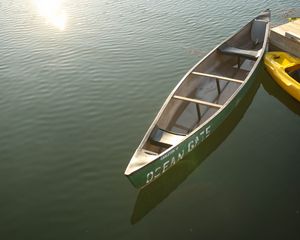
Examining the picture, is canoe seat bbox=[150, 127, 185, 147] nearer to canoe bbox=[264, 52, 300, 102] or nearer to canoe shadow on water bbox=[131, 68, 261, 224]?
canoe shadow on water bbox=[131, 68, 261, 224]

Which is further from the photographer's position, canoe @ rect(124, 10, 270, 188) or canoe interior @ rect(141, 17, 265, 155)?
canoe interior @ rect(141, 17, 265, 155)

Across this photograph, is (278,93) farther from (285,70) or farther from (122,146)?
(122,146)

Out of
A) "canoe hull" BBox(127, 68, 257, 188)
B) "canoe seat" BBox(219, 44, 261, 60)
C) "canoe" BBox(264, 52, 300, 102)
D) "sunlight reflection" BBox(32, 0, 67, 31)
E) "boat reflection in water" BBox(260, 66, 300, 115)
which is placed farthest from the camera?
"sunlight reflection" BBox(32, 0, 67, 31)

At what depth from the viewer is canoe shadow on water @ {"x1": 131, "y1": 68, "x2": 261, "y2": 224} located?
10.1m

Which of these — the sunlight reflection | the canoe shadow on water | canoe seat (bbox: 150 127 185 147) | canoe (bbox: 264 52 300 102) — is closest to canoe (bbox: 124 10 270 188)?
canoe seat (bbox: 150 127 185 147)

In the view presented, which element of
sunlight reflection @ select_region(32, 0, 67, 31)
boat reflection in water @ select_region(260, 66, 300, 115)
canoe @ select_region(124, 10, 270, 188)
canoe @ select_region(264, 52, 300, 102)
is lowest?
boat reflection in water @ select_region(260, 66, 300, 115)

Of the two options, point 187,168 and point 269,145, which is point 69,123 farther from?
point 269,145

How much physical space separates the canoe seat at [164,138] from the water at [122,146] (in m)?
1.11

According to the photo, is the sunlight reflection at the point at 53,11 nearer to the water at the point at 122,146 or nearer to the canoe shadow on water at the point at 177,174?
the water at the point at 122,146

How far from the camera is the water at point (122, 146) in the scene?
9.52 metres

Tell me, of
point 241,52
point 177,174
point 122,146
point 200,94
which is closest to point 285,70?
point 241,52

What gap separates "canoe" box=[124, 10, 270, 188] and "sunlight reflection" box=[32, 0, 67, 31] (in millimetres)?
12508

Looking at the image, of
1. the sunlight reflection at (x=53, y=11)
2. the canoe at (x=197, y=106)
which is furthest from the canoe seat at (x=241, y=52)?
the sunlight reflection at (x=53, y=11)

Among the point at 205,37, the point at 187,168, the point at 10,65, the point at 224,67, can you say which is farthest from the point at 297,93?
the point at 10,65
